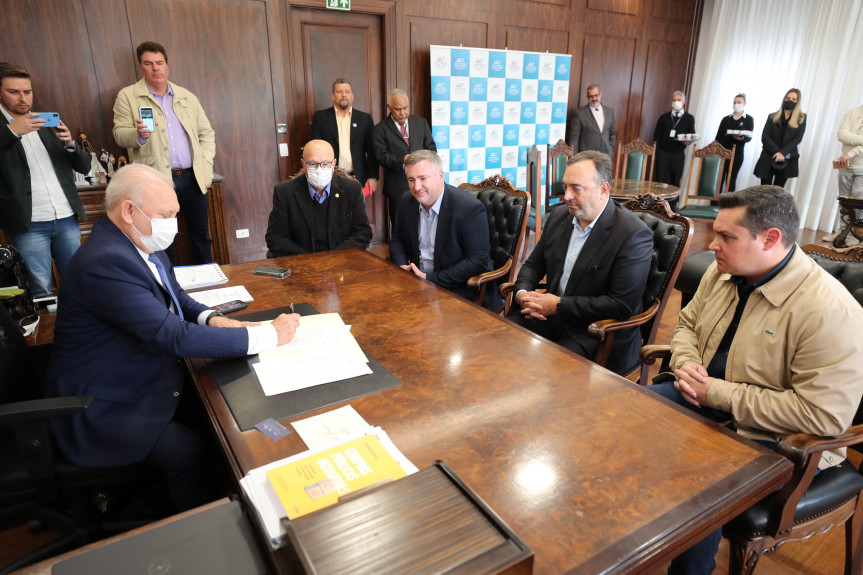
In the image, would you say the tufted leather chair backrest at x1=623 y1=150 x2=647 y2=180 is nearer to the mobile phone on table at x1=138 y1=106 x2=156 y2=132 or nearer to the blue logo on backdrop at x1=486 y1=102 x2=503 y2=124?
the blue logo on backdrop at x1=486 y1=102 x2=503 y2=124

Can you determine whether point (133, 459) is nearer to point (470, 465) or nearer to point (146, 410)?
point (146, 410)

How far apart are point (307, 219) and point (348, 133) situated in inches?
81.2

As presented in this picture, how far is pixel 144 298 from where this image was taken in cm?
134

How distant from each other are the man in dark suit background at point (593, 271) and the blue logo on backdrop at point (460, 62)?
360cm

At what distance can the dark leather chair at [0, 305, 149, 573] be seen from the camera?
1.23 meters

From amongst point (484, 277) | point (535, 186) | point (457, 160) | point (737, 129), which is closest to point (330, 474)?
point (484, 277)

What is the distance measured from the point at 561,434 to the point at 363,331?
0.72 meters

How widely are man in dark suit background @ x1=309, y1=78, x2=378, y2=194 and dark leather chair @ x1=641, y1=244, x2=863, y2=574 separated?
13.1ft

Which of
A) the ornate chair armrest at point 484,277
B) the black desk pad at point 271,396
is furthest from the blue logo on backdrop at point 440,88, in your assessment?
the black desk pad at point 271,396

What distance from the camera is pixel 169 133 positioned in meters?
3.59

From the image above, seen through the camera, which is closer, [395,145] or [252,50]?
[252,50]

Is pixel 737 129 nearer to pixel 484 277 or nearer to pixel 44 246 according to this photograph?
pixel 484 277

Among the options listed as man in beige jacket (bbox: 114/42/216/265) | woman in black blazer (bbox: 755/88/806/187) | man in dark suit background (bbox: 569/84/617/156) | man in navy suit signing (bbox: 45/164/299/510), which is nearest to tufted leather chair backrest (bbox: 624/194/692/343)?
man in navy suit signing (bbox: 45/164/299/510)

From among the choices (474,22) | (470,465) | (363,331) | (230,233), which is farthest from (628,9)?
(470,465)
